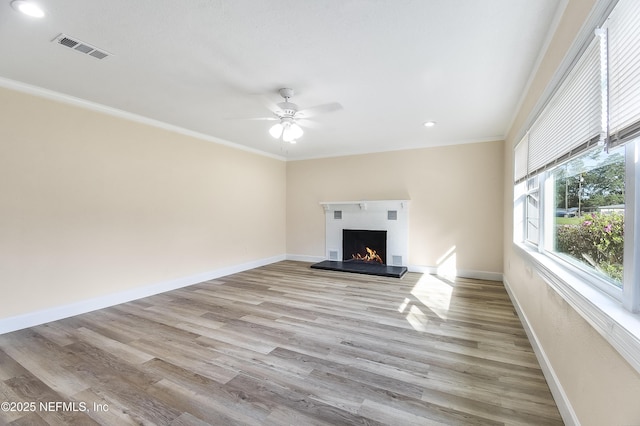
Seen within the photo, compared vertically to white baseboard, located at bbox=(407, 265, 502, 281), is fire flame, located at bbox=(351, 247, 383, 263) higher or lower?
higher

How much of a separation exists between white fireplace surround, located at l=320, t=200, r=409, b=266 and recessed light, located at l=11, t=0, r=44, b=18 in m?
5.04

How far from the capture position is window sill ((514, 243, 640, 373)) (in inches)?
38.7

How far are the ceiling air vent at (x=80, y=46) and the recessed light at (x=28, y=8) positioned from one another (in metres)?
0.23

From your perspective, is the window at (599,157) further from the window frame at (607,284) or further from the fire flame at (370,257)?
the fire flame at (370,257)

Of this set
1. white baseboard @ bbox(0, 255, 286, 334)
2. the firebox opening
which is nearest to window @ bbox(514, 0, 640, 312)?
the firebox opening

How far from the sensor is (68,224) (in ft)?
10.9

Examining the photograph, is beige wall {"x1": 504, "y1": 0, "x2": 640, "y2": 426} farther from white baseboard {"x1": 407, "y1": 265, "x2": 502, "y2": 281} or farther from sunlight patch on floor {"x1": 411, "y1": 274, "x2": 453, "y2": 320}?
white baseboard {"x1": 407, "y1": 265, "x2": 502, "y2": 281}

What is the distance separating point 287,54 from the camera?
7.65 ft

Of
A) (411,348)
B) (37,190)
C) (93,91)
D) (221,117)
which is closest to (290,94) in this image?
(221,117)

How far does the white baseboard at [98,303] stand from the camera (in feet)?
9.70

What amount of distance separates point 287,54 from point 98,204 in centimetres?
311

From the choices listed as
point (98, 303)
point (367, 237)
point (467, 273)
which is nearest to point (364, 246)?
point (367, 237)

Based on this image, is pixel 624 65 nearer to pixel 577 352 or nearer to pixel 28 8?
pixel 577 352

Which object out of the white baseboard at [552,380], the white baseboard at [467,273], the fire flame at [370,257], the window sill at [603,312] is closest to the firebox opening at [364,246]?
the fire flame at [370,257]
